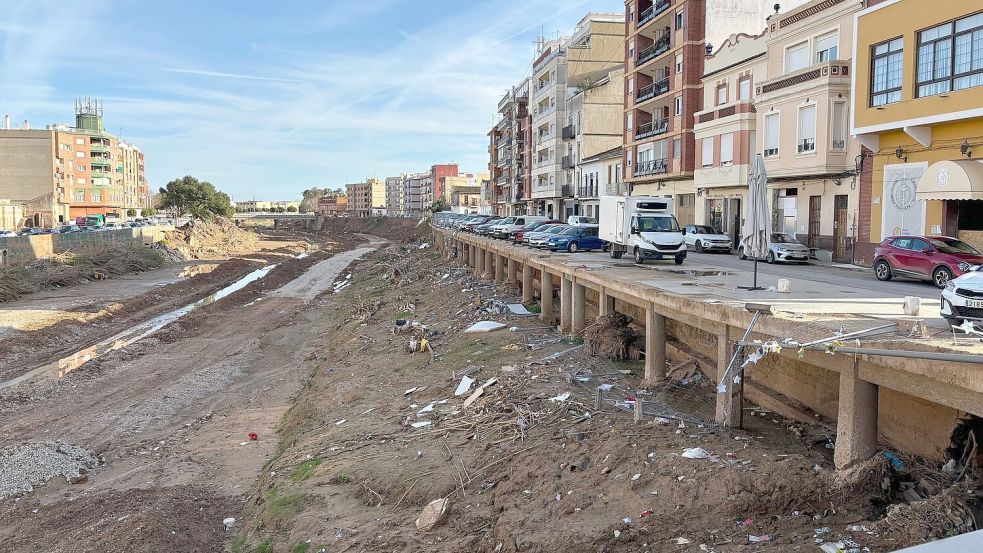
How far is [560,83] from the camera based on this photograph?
2963 inches

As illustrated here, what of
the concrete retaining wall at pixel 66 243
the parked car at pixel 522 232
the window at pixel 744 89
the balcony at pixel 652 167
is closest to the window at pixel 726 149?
the window at pixel 744 89

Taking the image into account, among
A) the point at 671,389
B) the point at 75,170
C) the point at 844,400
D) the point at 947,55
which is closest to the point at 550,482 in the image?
the point at 844,400

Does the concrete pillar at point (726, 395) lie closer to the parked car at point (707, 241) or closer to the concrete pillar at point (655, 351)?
the concrete pillar at point (655, 351)

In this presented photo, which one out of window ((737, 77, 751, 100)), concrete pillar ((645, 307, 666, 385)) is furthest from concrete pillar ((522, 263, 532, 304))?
window ((737, 77, 751, 100))

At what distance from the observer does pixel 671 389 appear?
1373cm

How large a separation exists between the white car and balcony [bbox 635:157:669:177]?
130 ft

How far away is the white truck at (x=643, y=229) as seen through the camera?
80.0 feet

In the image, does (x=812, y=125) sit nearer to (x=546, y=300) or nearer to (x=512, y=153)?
(x=546, y=300)

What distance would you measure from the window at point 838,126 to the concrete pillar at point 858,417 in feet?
84.4

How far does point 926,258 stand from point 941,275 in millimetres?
789

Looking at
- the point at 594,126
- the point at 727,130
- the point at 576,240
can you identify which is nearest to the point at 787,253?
the point at 576,240

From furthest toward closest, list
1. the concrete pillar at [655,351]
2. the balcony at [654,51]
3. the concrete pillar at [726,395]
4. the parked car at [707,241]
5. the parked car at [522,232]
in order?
1. the balcony at [654,51]
2. the parked car at [522,232]
3. the parked car at [707,241]
4. the concrete pillar at [655,351]
5. the concrete pillar at [726,395]

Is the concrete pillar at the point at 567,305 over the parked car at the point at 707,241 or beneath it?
beneath

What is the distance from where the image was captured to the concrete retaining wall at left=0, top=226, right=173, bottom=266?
47.6 metres
